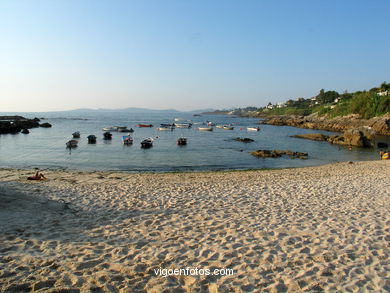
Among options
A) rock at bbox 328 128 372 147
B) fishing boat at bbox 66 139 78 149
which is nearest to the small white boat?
fishing boat at bbox 66 139 78 149

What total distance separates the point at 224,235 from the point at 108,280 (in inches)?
142

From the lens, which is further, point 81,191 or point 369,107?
point 369,107

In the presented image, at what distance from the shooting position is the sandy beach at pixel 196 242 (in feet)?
18.9

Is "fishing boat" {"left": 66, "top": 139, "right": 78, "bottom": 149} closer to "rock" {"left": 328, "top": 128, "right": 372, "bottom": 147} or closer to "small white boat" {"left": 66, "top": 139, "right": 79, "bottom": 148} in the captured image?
"small white boat" {"left": 66, "top": 139, "right": 79, "bottom": 148}

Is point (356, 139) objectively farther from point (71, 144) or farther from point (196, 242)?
point (196, 242)

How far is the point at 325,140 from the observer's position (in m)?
57.5

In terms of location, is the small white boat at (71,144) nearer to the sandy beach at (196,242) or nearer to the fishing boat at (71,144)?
the fishing boat at (71,144)

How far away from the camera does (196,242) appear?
7801 mm

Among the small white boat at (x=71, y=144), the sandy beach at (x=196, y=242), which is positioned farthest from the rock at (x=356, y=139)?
the small white boat at (x=71, y=144)

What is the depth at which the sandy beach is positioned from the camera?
5775mm

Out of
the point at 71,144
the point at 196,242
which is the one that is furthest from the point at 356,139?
the point at 196,242

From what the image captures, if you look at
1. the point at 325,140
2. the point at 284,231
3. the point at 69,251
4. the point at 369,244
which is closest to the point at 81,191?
the point at 69,251

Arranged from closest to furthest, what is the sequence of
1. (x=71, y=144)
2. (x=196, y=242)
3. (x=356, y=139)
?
(x=196, y=242) → (x=71, y=144) → (x=356, y=139)

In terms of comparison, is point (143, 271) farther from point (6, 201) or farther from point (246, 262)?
point (6, 201)
